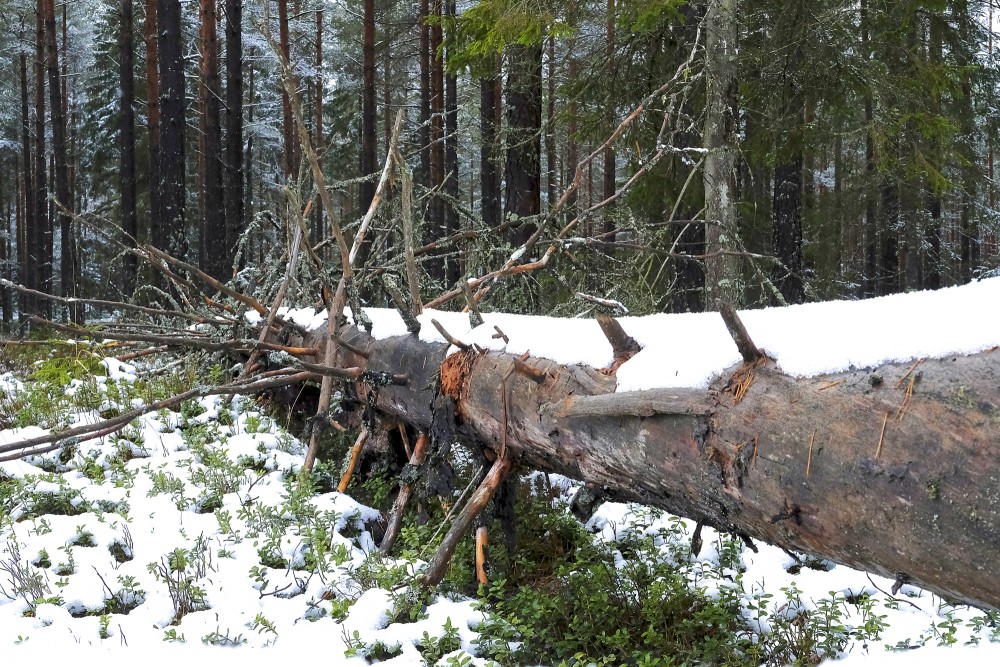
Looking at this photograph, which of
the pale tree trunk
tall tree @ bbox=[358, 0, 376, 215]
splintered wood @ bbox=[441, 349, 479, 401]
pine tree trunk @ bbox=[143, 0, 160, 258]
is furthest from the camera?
tall tree @ bbox=[358, 0, 376, 215]

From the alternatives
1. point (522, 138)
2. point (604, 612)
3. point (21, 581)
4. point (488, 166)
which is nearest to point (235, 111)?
point (488, 166)

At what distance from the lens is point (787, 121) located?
7.86 meters

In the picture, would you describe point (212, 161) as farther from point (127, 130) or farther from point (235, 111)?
point (127, 130)

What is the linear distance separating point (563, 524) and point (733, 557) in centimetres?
84

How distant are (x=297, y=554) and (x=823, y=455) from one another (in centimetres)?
250

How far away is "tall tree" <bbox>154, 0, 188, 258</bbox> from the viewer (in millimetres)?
9930

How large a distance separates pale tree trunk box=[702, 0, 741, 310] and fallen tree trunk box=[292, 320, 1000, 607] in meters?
4.14

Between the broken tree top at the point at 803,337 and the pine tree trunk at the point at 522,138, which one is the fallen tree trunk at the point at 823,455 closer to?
the broken tree top at the point at 803,337

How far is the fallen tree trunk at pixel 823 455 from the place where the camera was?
4.10ft

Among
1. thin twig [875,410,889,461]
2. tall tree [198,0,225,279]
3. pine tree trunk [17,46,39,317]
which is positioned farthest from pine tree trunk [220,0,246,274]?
thin twig [875,410,889,461]

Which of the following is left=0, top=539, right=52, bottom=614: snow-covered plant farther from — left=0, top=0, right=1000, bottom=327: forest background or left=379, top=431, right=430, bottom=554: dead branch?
left=0, top=0, right=1000, bottom=327: forest background

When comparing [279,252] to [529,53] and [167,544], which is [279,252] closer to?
[167,544]

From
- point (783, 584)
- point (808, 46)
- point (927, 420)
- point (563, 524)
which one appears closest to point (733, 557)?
point (783, 584)

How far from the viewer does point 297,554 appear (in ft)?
10.4
